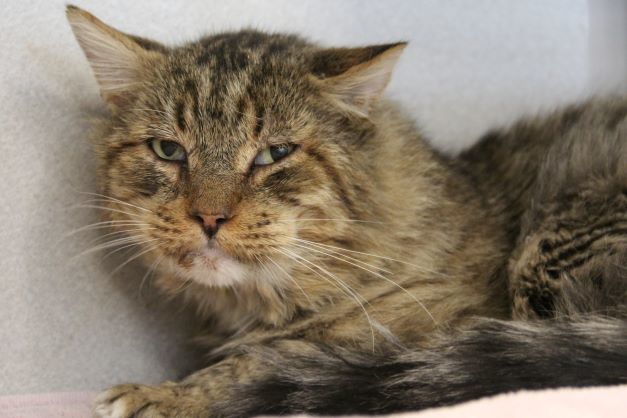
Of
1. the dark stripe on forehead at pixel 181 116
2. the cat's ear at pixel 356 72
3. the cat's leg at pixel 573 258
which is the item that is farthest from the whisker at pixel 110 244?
the cat's leg at pixel 573 258

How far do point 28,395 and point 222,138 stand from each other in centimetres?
72

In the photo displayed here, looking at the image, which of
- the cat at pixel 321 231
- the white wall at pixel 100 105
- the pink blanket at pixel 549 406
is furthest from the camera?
the white wall at pixel 100 105

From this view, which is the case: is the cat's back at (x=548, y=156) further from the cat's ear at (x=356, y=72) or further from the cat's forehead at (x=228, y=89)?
the cat's forehead at (x=228, y=89)

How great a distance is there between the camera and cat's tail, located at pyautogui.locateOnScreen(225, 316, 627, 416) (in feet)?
3.74

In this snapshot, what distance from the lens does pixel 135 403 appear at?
4.38ft

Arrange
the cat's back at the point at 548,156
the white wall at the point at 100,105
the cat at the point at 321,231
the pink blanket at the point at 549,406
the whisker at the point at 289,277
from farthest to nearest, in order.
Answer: the cat's back at the point at 548,156, the white wall at the point at 100,105, the whisker at the point at 289,277, the cat at the point at 321,231, the pink blanket at the point at 549,406

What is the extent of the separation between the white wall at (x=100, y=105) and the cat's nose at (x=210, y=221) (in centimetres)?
47

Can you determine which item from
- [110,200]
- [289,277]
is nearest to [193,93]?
[110,200]

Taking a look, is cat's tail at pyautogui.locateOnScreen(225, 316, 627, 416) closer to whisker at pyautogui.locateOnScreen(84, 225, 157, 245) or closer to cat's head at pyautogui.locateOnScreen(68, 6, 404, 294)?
cat's head at pyautogui.locateOnScreen(68, 6, 404, 294)

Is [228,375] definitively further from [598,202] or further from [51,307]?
[598,202]

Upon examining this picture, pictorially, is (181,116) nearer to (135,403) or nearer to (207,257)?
(207,257)

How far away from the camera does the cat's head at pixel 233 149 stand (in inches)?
53.8

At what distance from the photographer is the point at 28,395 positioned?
149cm

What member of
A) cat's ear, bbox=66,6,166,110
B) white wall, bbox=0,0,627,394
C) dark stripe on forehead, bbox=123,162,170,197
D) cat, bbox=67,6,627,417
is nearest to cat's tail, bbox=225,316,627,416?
cat, bbox=67,6,627,417
